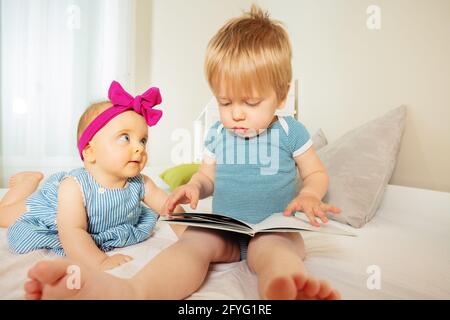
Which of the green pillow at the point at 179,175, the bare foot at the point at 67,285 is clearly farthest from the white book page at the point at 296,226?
the green pillow at the point at 179,175

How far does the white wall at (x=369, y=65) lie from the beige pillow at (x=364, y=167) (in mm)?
124

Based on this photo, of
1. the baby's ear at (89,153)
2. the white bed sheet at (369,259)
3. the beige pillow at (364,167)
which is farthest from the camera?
the beige pillow at (364,167)

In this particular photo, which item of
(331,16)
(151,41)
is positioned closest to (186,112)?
(151,41)

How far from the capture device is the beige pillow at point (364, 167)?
3.48 ft

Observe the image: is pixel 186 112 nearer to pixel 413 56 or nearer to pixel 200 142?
pixel 200 142

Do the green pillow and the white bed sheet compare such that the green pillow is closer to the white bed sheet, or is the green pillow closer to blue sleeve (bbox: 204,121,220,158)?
the white bed sheet

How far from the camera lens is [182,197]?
0.77 meters

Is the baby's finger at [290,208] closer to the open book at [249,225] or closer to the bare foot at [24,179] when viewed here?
the open book at [249,225]

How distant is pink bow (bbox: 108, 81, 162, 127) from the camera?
792mm

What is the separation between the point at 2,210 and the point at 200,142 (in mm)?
1458

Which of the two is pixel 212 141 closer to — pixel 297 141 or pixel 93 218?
pixel 297 141

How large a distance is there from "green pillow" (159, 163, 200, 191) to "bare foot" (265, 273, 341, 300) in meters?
1.27

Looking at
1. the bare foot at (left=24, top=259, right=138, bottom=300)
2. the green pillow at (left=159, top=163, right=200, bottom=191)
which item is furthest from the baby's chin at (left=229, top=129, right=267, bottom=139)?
the green pillow at (left=159, top=163, right=200, bottom=191)

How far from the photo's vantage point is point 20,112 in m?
2.23
